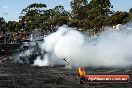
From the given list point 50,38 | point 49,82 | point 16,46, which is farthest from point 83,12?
point 49,82

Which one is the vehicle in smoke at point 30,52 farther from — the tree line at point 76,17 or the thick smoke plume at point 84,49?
the tree line at point 76,17

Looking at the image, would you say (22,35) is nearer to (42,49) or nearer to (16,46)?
(16,46)

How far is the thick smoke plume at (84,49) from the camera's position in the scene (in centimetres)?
2647

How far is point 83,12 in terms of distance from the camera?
129125 millimetres

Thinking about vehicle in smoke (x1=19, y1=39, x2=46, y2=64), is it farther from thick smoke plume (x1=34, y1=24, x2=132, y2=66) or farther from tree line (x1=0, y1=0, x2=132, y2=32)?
tree line (x1=0, y1=0, x2=132, y2=32)

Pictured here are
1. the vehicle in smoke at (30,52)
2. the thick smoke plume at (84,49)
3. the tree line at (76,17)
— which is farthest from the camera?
the tree line at (76,17)

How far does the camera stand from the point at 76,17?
423ft

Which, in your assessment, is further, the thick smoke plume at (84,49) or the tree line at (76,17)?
the tree line at (76,17)

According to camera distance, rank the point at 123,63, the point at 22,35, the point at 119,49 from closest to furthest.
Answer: the point at 123,63, the point at 119,49, the point at 22,35

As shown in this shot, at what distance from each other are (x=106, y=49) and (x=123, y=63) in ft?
9.12

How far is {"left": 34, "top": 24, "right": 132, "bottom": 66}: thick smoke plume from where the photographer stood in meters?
26.5

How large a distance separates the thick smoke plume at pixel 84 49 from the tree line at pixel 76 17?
139 ft

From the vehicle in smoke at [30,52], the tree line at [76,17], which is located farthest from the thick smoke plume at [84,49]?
the tree line at [76,17]

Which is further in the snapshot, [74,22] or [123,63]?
[74,22]
